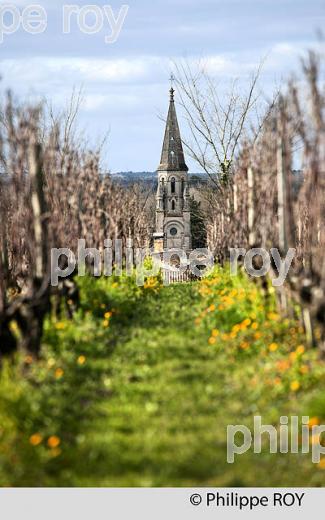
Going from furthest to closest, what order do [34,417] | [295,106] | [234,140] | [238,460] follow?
[234,140] → [295,106] → [34,417] → [238,460]

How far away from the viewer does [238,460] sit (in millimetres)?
5285

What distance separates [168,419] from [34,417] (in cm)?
107

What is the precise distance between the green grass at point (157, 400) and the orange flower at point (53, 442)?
1.2 inches

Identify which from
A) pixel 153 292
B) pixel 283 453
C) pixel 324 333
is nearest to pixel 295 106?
pixel 324 333

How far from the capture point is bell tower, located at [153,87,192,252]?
82750 millimetres

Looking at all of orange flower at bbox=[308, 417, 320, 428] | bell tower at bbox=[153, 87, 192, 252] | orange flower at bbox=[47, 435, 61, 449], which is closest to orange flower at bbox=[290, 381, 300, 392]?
orange flower at bbox=[308, 417, 320, 428]

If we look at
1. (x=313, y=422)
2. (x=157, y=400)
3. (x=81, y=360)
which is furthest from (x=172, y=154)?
(x=313, y=422)

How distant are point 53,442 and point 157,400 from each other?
1.47m

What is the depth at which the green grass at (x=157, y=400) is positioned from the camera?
5102mm

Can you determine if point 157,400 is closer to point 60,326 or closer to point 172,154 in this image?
point 60,326

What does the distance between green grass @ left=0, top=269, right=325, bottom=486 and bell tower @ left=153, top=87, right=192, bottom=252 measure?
238 feet

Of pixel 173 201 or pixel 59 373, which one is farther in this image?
pixel 173 201

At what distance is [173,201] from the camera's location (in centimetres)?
8500

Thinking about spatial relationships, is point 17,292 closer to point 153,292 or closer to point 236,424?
point 153,292
